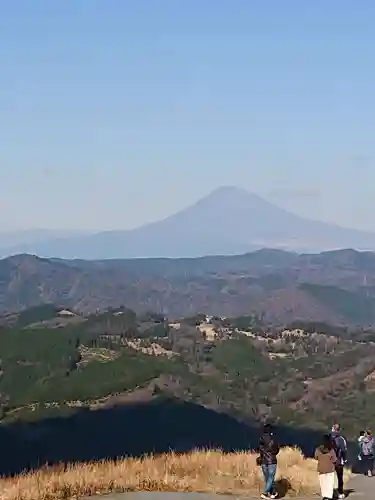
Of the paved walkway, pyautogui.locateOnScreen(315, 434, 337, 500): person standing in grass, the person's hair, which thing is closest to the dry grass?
the paved walkway

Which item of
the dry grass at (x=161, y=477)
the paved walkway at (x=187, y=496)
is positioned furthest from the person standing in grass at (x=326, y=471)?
the dry grass at (x=161, y=477)

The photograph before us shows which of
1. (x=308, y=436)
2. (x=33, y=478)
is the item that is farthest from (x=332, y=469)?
(x=308, y=436)

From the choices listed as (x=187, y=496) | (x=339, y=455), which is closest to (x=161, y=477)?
(x=187, y=496)

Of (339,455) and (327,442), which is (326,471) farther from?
(339,455)

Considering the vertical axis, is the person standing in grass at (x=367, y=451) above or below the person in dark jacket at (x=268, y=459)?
below

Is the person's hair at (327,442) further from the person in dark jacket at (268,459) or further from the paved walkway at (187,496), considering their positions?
the paved walkway at (187,496)

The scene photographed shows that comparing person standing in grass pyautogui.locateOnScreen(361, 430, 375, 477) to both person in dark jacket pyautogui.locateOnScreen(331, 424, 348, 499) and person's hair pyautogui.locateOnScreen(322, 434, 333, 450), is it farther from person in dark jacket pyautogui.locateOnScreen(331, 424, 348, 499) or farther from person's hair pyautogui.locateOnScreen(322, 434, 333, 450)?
person's hair pyautogui.locateOnScreen(322, 434, 333, 450)

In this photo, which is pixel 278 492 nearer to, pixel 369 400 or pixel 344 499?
pixel 344 499

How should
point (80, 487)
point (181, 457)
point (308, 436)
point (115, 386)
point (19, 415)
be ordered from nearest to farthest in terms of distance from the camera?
point (80, 487) → point (181, 457) → point (308, 436) → point (19, 415) → point (115, 386)
